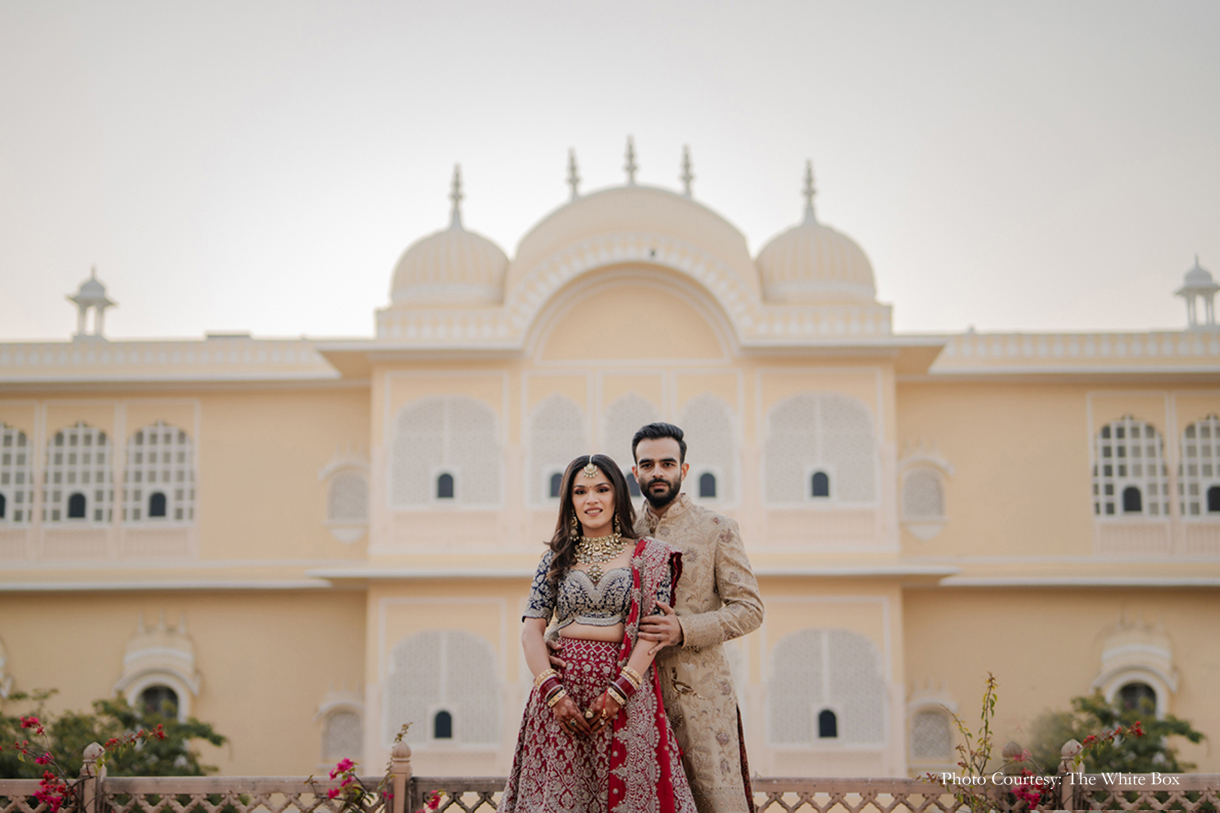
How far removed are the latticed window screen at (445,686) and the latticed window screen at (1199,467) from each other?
24.1 feet

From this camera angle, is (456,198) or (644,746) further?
(456,198)

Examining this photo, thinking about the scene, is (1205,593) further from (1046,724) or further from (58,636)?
(58,636)

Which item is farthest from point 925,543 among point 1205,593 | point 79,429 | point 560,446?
point 79,429

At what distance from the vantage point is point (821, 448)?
405 inches

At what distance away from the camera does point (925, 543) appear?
11.0 m

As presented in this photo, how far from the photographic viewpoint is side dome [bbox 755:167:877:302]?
Answer: 11.1m

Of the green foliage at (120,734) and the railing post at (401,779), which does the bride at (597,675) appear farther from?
the green foliage at (120,734)

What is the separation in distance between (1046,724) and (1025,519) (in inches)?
83.8

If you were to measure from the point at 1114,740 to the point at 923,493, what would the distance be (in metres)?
3.25

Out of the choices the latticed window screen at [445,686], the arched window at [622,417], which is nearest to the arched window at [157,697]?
the latticed window screen at [445,686]

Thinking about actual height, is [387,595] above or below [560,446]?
below

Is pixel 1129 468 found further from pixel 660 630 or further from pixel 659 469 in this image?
pixel 660 630

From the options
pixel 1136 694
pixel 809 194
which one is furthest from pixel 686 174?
pixel 1136 694

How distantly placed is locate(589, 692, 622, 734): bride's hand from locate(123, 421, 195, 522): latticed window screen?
9108 mm
